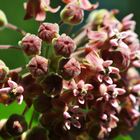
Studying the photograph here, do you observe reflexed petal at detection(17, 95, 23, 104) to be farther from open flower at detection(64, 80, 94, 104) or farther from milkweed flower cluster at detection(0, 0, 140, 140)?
open flower at detection(64, 80, 94, 104)

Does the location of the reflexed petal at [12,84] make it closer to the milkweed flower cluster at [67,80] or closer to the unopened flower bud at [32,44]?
the milkweed flower cluster at [67,80]

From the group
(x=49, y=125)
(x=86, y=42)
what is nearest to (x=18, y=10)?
(x=86, y=42)

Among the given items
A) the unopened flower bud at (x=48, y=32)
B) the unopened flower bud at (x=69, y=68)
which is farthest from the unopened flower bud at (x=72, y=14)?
the unopened flower bud at (x=69, y=68)

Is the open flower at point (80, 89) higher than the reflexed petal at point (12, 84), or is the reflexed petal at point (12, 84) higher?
the reflexed petal at point (12, 84)

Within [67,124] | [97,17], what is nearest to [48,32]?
[67,124]

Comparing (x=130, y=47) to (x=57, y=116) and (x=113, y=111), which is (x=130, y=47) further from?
(x=57, y=116)

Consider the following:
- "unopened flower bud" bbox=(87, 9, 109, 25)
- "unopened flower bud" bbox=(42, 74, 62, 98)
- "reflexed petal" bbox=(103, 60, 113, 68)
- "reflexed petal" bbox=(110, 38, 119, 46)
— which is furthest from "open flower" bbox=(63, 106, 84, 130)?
"unopened flower bud" bbox=(87, 9, 109, 25)
